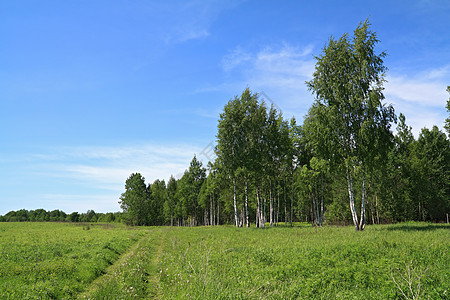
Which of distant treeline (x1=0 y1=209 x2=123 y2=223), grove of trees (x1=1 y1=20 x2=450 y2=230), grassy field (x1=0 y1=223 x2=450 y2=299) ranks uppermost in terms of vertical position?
grove of trees (x1=1 y1=20 x2=450 y2=230)

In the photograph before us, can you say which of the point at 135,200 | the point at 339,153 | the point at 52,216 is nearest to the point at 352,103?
the point at 339,153

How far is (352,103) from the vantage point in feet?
88.0

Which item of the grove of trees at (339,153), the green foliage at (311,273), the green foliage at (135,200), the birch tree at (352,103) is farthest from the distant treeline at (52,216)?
the green foliage at (311,273)

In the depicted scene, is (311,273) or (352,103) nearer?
(311,273)

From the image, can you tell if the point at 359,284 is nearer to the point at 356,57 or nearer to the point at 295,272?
the point at 295,272

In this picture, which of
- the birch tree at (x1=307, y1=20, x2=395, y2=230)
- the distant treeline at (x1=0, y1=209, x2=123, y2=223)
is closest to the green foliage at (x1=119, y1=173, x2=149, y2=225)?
the distant treeline at (x1=0, y1=209, x2=123, y2=223)

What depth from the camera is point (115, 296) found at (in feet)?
29.1

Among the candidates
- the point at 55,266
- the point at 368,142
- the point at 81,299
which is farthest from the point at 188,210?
the point at 81,299

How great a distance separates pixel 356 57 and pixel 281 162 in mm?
18965

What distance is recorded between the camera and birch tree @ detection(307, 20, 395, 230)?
88.2 ft

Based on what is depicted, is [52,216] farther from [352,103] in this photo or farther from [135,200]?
[352,103]

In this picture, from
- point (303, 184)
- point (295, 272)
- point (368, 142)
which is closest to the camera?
point (295, 272)

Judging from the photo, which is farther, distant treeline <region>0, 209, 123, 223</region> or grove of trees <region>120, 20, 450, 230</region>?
distant treeline <region>0, 209, 123, 223</region>

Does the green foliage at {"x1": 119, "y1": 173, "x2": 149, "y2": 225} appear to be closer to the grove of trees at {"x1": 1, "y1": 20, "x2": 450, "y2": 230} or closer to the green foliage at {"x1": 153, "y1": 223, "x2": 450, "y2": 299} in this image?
the grove of trees at {"x1": 1, "y1": 20, "x2": 450, "y2": 230}
